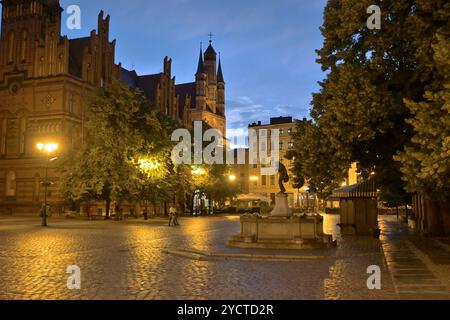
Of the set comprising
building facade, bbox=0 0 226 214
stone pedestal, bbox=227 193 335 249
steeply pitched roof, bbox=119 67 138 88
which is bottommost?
stone pedestal, bbox=227 193 335 249

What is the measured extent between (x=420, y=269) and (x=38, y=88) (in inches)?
1959

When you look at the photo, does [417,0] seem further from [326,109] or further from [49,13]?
[49,13]

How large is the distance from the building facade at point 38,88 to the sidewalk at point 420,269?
39.5 meters

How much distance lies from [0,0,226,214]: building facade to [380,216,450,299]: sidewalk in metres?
39.5

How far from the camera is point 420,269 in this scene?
42.8 feet

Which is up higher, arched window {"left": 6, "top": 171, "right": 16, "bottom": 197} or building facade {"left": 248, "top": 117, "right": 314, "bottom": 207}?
building facade {"left": 248, "top": 117, "right": 314, "bottom": 207}

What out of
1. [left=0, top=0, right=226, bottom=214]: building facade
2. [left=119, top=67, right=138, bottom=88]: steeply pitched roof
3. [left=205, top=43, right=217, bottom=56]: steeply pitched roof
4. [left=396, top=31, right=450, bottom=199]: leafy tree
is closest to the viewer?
[left=396, top=31, right=450, bottom=199]: leafy tree

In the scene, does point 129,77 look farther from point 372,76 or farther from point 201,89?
point 372,76

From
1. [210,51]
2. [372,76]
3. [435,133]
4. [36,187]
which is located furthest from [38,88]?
[210,51]

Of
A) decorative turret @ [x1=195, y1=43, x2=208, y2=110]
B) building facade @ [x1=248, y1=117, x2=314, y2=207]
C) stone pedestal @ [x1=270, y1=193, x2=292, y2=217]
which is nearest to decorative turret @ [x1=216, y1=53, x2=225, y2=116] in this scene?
decorative turret @ [x1=195, y1=43, x2=208, y2=110]

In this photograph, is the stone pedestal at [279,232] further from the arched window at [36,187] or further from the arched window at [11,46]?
the arched window at [11,46]

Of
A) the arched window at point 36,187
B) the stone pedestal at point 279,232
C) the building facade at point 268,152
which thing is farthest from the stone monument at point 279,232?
the building facade at point 268,152

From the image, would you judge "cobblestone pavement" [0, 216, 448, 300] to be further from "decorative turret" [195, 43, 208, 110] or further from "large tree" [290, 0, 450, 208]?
"decorative turret" [195, 43, 208, 110]

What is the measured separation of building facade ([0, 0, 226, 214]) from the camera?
5312 cm
